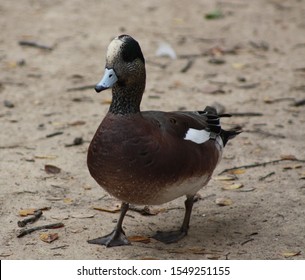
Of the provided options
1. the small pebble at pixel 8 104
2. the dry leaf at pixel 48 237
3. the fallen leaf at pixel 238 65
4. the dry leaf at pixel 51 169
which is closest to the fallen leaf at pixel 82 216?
the dry leaf at pixel 48 237

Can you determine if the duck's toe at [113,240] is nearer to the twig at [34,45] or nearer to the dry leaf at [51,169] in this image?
the dry leaf at [51,169]

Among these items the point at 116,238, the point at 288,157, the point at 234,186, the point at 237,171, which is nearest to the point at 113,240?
the point at 116,238

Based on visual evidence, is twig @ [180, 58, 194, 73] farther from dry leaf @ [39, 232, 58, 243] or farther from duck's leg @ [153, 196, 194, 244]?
dry leaf @ [39, 232, 58, 243]

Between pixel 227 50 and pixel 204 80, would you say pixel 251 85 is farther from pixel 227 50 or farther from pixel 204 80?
pixel 227 50

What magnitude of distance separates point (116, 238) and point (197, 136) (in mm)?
793

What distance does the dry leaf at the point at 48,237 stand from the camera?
449 cm

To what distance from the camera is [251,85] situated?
25.5 feet

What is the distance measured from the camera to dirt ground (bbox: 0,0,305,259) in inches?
182

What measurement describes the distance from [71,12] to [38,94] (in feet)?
9.87

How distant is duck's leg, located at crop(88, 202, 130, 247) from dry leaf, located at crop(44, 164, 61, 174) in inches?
46.5

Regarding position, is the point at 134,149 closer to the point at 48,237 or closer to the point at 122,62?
the point at 122,62

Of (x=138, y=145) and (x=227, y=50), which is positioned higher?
(x=138, y=145)

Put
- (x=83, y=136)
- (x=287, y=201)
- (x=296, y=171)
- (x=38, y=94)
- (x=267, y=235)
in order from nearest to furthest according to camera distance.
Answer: (x=267, y=235) < (x=287, y=201) < (x=296, y=171) < (x=83, y=136) < (x=38, y=94)

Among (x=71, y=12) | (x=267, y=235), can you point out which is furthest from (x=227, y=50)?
(x=267, y=235)
